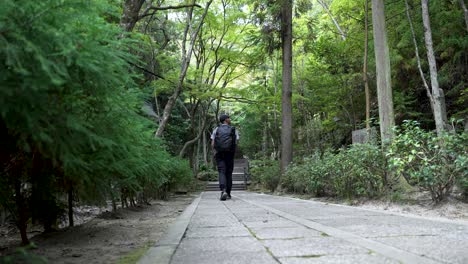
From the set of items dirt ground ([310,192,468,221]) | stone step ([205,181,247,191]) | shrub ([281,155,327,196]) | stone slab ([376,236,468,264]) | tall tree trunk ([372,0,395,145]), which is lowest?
stone step ([205,181,247,191])

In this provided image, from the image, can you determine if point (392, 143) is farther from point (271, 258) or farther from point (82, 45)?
point (82, 45)

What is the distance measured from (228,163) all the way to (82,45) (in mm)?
6027

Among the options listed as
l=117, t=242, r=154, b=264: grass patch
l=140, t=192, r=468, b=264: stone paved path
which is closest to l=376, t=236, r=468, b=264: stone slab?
l=140, t=192, r=468, b=264: stone paved path

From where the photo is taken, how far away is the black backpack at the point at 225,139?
7.57m

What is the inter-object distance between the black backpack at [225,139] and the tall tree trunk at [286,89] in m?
5.43

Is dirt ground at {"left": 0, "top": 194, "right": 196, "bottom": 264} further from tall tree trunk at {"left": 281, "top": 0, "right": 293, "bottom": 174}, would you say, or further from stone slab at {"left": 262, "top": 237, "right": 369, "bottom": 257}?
tall tree trunk at {"left": 281, "top": 0, "right": 293, "bottom": 174}

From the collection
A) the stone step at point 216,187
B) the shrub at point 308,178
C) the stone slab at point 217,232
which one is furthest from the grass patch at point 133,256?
the stone step at point 216,187

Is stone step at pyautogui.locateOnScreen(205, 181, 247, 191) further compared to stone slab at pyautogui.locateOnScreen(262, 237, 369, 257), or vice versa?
stone step at pyautogui.locateOnScreen(205, 181, 247, 191)

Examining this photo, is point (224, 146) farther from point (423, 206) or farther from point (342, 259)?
point (342, 259)

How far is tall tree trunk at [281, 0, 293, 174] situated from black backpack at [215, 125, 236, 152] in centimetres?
543

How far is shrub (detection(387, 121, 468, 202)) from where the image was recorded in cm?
477

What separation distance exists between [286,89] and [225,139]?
5.98m

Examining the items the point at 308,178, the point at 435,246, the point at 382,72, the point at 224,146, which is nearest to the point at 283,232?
the point at 435,246

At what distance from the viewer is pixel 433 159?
16.3ft
